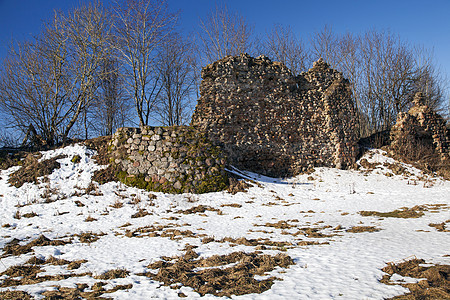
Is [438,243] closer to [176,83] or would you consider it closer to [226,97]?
[226,97]

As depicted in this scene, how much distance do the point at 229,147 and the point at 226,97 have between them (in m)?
2.23

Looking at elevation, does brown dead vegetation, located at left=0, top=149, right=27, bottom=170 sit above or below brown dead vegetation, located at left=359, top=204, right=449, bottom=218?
above

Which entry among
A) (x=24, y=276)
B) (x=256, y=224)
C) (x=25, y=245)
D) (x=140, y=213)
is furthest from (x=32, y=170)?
(x=256, y=224)

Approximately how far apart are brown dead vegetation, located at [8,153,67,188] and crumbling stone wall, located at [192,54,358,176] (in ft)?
18.8

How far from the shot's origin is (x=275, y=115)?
13.4 meters

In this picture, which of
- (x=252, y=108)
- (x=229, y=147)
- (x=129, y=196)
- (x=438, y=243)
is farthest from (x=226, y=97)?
(x=438, y=243)

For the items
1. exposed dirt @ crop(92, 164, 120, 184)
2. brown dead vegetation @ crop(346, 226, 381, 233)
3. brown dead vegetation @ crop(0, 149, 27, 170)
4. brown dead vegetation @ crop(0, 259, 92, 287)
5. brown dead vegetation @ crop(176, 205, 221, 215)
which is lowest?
brown dead vegetation @ crop(346, 226, 381, 233)

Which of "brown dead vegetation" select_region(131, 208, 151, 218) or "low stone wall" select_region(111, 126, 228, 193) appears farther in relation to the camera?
"low stone wall" select_region(111, 126, 228, 193)

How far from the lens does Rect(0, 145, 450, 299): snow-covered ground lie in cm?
338

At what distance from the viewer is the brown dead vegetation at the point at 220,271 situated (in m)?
A: 3.14

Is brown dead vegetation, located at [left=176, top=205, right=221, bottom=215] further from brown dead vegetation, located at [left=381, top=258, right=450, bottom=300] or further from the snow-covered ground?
brown dead vegetation, located at [left=381, top=258, right=450, bottom=300]

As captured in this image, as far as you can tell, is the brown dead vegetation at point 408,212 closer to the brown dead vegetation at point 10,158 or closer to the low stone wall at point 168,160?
the low stone wall at point 168,160

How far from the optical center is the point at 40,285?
3.43m

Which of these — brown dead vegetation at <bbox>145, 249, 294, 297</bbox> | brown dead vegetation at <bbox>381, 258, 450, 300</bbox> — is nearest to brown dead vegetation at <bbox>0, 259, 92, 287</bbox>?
brown dead vegetation at <bbox>145, 249, 294, 297</bbox>
